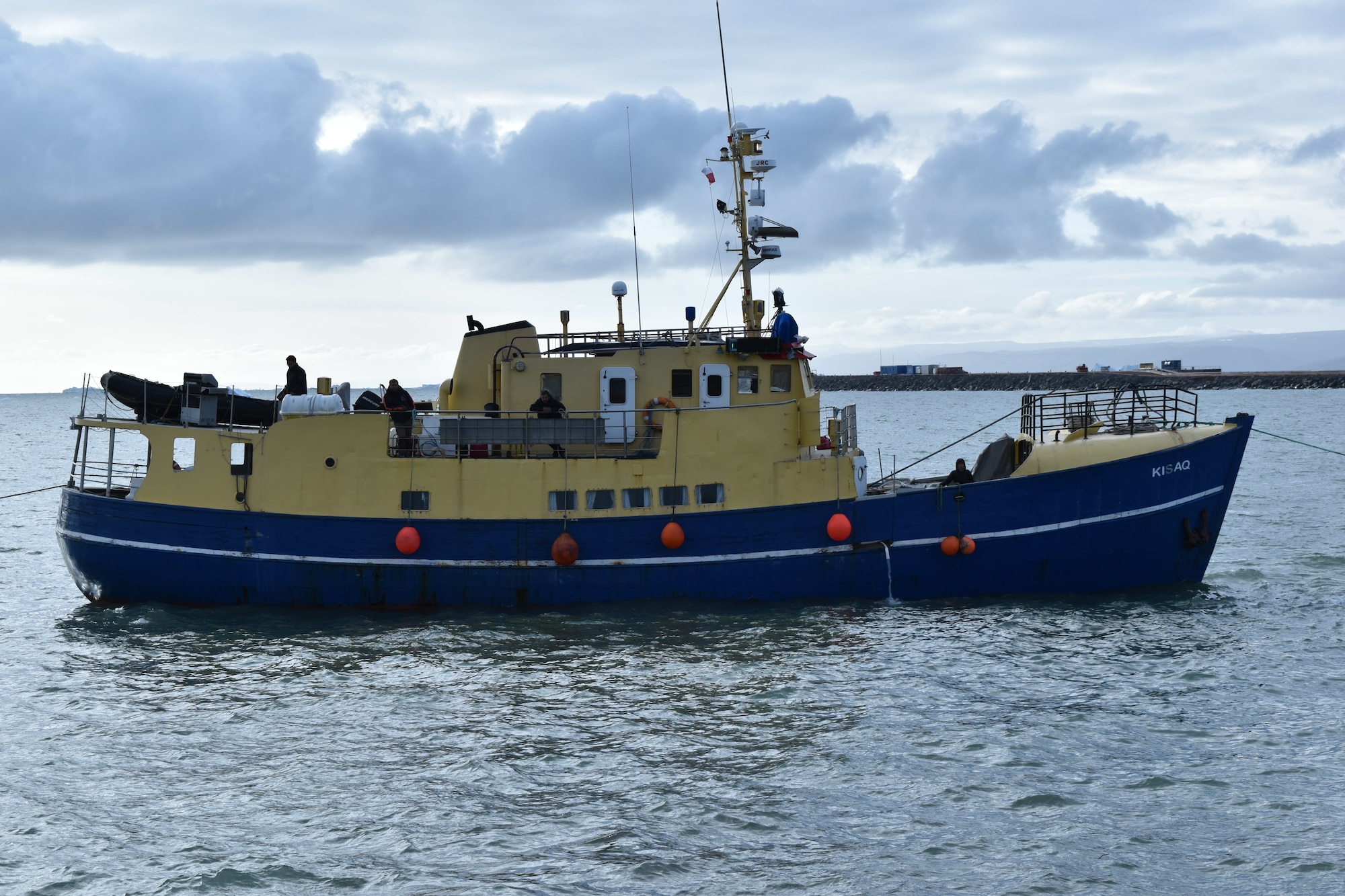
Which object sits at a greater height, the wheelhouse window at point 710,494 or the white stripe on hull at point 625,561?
the wheelhouse window at point 710,494

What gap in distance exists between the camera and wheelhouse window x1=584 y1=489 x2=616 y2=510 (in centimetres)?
1828

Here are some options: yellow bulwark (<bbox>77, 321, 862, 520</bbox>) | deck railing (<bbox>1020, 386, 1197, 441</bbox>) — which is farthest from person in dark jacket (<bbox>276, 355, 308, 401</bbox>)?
deck railing (<bbox>1020, 386, 1197, 441</bbox>)

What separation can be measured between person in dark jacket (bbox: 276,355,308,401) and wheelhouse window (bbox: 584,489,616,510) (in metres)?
5.18

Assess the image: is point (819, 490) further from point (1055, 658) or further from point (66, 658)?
point (66, 658)

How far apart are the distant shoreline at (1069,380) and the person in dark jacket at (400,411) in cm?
11684

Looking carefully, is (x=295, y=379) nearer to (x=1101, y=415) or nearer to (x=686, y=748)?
(x=686, y=748)

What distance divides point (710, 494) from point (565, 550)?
2502mm

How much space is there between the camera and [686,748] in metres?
12.4

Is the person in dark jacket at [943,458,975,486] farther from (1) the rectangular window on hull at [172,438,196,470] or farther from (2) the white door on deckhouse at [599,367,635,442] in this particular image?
(1) the rectangular window on hull at [172,438,196,470]

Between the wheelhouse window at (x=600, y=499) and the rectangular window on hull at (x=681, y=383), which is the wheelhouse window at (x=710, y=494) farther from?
the rectangular window on hull at (x=681, y=383)

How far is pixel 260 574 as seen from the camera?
60.3 feet

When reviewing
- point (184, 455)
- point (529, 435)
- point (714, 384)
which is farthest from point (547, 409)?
point (184, 455)

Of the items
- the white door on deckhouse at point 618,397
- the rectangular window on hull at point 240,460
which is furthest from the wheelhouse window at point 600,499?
the rectangular window on hull at point 240,460

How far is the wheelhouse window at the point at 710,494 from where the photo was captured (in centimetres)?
1836
